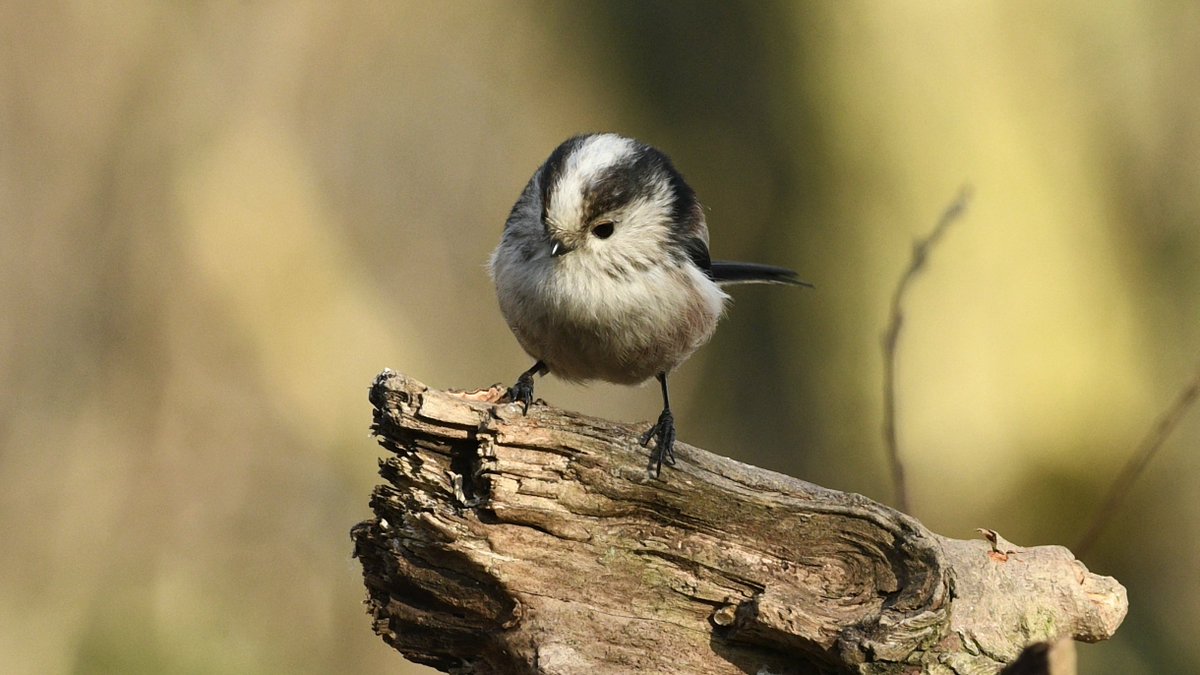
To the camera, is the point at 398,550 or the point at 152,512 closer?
the point at 398,550

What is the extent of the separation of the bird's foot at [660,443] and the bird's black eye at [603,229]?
0.57 metres

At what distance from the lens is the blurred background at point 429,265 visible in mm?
5293

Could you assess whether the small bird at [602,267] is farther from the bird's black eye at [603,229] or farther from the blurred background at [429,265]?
the blurred background at [429,265]

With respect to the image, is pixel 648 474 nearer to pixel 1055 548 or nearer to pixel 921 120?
pixel 1055 548

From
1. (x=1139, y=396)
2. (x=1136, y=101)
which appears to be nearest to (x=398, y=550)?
(x=1139, y=396)

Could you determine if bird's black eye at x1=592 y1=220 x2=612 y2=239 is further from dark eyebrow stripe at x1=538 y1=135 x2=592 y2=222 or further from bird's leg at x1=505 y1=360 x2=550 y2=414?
bird's leg at x1=505 y1=360 x2=550 y2=414

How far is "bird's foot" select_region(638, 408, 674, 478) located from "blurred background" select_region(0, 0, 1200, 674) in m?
2.57

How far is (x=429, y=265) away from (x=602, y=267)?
2.54 meters

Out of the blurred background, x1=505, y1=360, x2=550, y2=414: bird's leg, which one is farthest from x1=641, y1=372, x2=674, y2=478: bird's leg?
the blurred background

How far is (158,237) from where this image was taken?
5.30m

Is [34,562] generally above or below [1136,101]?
below

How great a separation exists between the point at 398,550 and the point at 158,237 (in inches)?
120

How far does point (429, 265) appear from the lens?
570 centimetres

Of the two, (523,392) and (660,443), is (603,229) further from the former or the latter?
(660,443)
